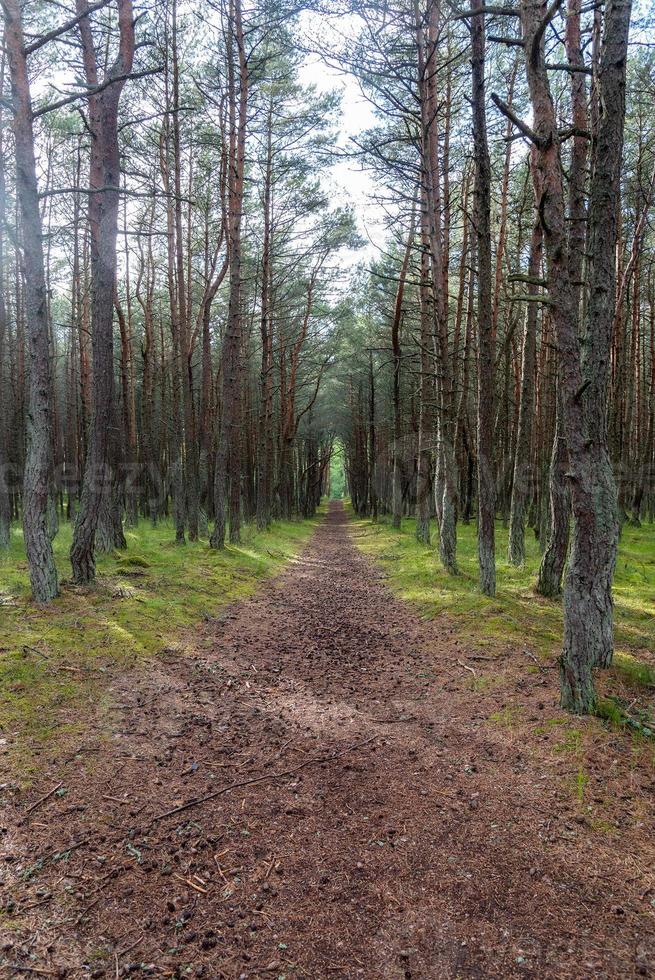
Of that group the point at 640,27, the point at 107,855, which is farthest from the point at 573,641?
the point at 640,27

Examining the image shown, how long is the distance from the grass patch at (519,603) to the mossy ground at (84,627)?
315cm

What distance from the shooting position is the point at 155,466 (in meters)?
25.7

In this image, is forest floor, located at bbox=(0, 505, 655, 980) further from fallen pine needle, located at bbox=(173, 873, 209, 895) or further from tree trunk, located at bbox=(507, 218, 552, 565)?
tree trunk, located at bbox=(507, 218, 552, 565)

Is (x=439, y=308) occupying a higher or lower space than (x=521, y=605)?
higher

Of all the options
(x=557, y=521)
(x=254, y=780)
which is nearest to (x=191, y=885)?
(x=254, y=780)

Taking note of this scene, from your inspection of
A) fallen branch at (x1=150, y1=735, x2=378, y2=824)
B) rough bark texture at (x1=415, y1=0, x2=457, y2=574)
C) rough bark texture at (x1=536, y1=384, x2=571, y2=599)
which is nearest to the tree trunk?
rough bark texture at (x1=415, y1=0, x2=457, y2=574)

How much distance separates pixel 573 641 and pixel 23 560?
9846 millimetres

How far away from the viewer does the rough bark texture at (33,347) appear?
6363 mm

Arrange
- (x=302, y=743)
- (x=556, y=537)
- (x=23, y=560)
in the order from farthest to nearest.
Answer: (x=23, y=560) < (x=556, y=537) < (x=302, y=743)

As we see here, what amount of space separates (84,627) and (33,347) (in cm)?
341

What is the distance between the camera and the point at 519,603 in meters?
7.48

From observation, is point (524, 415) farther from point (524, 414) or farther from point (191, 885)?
point (191, 885)

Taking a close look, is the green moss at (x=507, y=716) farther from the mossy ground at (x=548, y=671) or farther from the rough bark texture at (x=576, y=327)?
the rough bark texture at (x=576, y=327)

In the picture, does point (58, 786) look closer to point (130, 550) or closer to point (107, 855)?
point (107, 855)
